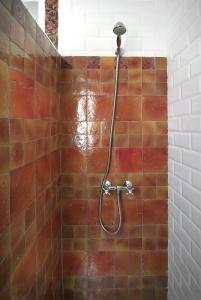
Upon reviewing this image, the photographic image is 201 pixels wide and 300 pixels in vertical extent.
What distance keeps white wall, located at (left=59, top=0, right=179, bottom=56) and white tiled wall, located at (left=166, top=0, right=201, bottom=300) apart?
140 millimetres

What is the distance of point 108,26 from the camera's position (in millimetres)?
1773

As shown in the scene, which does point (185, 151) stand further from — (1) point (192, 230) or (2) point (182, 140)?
(1) point (192, 230)

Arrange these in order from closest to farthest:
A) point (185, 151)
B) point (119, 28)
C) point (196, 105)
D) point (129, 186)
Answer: point (196, 105), point (185, 151), point (119, 28), point (129, 186)

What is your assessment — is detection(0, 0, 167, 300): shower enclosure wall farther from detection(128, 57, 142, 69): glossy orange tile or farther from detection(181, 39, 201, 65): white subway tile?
detection(181, 39, 201, 65): white subway tile

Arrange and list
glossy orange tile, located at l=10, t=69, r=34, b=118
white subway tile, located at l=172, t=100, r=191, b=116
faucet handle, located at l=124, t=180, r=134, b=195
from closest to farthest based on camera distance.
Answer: glossy orange tile, located at l=10, t=69, r=34, b=118, white subway tile, located at l=172, t=100, r=191, b=116, faucet handle, located at l=124, t=180, r=134, b=195

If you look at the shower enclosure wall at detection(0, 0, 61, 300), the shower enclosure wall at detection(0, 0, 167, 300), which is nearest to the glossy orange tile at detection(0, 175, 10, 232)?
the shower enclosure wall at detection(0, 0, 61, 300)

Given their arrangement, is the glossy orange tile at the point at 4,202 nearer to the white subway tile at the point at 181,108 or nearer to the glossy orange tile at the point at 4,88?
the glossy orange tile at the point at 4,88

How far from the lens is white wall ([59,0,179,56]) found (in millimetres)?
1760

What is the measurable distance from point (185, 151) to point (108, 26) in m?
1.04

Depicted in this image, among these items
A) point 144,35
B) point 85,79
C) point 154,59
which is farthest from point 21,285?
point 144,35

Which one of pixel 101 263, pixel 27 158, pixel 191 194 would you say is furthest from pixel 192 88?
pixel 101 263

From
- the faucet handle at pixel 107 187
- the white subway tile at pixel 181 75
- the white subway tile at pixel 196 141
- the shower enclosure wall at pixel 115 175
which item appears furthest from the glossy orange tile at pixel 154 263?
the white subway tile at pixel 181 75

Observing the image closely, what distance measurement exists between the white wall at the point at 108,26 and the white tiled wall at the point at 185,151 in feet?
0.46

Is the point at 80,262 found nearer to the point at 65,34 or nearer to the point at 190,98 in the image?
the point at 190,98
